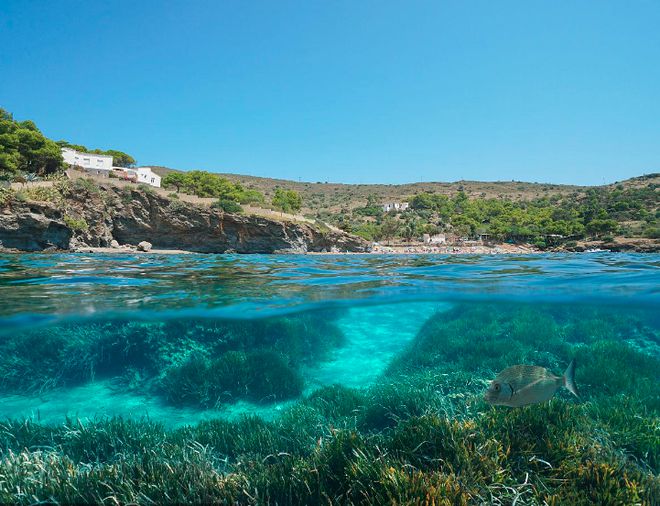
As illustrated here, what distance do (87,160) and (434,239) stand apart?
63.6m

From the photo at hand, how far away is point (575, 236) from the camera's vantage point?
5728 cm

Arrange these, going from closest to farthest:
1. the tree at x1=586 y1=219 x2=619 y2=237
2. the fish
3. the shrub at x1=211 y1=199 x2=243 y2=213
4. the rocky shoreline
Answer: the fish → the rocky shoreline → the shrub at x1=211 y1=199 x2=243 y2=213 → the tree at x1=586 y1=219 x2=619 y2=237

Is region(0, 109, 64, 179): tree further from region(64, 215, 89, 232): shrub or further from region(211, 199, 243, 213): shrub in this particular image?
region(211, 199, 243, 213): shrub

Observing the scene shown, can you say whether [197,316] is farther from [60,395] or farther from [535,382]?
[535,382]

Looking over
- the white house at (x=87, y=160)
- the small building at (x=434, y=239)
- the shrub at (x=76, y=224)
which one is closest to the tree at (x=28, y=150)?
the shrub at (x=76, y=224)

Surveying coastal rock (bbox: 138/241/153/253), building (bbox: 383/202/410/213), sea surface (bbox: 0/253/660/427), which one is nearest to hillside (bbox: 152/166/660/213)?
building (bbox: 383/202/410/213)

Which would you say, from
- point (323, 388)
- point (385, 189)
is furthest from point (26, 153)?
point (385, 189)

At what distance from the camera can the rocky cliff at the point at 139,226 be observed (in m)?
26.5

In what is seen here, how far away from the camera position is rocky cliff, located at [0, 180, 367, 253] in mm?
26453

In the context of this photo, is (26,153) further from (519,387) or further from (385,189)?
(385,189)

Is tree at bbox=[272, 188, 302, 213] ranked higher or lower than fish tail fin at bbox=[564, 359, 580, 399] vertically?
higher

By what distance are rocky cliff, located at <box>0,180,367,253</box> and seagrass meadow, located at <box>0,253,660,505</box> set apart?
1652 cm

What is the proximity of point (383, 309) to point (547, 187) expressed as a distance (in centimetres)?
12067

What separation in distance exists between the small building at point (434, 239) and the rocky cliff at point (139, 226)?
24062 mm
